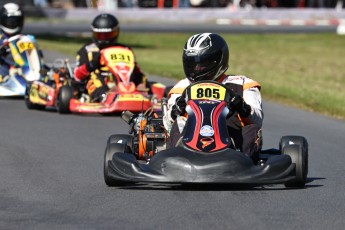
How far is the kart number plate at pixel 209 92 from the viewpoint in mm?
7430

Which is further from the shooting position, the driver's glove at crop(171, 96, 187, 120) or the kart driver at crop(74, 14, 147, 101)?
the kart driver at crop(74, 14, 147, 101)

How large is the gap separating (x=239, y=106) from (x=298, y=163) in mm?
587

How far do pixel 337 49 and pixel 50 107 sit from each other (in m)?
17.5

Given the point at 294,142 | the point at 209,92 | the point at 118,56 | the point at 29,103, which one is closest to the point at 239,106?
the point at 209,92

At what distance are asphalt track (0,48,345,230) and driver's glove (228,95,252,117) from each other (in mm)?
571

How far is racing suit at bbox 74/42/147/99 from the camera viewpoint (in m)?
13.5

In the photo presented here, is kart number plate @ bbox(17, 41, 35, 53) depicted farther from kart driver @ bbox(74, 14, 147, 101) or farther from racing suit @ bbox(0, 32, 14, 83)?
kart driver @ bbox(74, 14, 147, 101)

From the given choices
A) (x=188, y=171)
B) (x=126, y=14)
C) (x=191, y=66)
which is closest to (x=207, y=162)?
(x=188, y=171)

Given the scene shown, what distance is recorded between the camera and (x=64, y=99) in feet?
43.0

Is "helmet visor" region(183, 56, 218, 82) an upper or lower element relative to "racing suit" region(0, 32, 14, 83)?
upper

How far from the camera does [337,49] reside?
101 ft

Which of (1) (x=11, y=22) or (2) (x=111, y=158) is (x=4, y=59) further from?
(2) (x=111, y=158)

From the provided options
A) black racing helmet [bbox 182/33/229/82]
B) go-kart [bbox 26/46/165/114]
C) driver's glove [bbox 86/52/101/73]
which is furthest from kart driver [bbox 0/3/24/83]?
black racing helmet [bbox 182/33/229/82]

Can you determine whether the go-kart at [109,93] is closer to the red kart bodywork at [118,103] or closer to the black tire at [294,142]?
the red kart bodywork at [118,103]
